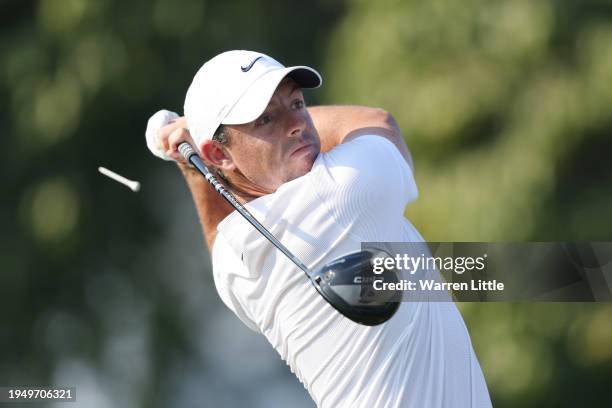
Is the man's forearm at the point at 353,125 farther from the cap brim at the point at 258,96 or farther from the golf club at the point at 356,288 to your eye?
the golf club at the point at 356,288

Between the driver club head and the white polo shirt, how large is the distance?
0.39 feet

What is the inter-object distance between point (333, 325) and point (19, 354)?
5.94 meters

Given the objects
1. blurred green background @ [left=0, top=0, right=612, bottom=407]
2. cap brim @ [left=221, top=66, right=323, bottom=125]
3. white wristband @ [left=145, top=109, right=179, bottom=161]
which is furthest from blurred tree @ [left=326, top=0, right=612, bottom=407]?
cap brim @ [left=221, top=66, right=323, bottom=125]

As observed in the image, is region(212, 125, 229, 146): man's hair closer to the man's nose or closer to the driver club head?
the man's nose

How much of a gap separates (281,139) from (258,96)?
0.35 feet

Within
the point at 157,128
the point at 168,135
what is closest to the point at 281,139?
the point at 168,135

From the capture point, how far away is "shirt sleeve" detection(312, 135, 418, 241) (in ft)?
9.45

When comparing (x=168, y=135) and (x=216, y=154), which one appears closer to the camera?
(x=216, y=154)

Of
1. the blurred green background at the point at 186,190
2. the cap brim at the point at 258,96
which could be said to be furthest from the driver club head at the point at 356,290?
the blurred green background at the point at 186,190

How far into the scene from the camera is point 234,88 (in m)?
2.93

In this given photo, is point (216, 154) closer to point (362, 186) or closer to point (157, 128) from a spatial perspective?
point (362, 186)

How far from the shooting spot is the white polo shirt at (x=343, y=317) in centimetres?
290

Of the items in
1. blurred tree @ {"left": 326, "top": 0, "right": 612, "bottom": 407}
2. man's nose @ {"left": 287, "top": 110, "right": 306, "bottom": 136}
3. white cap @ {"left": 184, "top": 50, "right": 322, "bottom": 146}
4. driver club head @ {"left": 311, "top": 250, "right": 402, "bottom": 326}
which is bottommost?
driver club head @ {"left": 311, "top": 250, "right": 402, "bottom": 326}

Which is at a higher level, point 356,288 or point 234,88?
point 234,88
